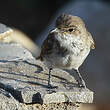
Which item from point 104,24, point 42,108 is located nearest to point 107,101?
point 104,24

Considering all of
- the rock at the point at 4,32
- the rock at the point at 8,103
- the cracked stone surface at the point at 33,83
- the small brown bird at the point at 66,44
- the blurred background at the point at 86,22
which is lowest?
the rock at the point at 8,103

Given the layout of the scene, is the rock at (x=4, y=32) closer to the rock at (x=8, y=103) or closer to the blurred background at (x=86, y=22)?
the rock at (x=8, y=103)

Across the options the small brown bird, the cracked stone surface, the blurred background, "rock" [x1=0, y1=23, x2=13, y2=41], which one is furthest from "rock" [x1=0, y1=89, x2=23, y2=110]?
the blurred background

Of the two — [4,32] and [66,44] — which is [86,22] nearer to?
[4,32]

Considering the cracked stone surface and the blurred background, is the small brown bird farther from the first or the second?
the blurred background

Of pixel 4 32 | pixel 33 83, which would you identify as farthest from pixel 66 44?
pixel 4 32

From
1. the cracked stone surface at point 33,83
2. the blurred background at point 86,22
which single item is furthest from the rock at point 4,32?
the blurred background at point 86,22
